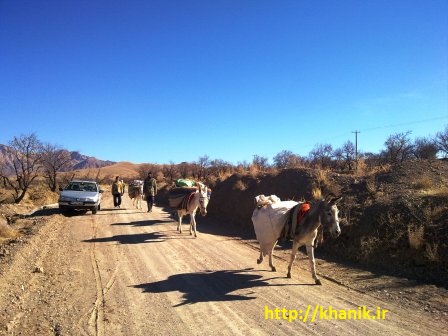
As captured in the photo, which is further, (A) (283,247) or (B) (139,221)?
(B) (139,221)

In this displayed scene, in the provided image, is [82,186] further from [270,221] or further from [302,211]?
[302,211]

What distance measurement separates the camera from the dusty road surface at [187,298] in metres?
6.36

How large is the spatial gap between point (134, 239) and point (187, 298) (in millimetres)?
6778

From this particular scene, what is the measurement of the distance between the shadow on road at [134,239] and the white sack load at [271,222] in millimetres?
4976

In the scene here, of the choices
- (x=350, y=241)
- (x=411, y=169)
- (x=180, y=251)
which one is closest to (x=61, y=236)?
(x=180, y=251)

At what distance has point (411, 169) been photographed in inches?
638

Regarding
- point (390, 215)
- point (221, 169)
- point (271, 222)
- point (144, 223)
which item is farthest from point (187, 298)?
point (221, 169)

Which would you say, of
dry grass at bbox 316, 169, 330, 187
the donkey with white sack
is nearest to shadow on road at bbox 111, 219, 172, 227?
dry grass at bbox 316, 169, 330, 187

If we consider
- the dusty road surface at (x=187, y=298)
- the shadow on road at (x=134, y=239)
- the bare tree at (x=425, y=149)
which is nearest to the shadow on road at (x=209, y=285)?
the dusty road surface at (x=187, y=298)

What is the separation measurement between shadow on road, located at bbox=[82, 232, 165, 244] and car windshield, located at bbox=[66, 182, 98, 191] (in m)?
9.22

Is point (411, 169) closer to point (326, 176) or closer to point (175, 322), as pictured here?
point (326, 176)

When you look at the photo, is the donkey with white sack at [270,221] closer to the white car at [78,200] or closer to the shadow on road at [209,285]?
the shadow on road at [209,285]

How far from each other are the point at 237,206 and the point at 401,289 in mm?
12611

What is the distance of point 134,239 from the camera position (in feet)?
45.9
